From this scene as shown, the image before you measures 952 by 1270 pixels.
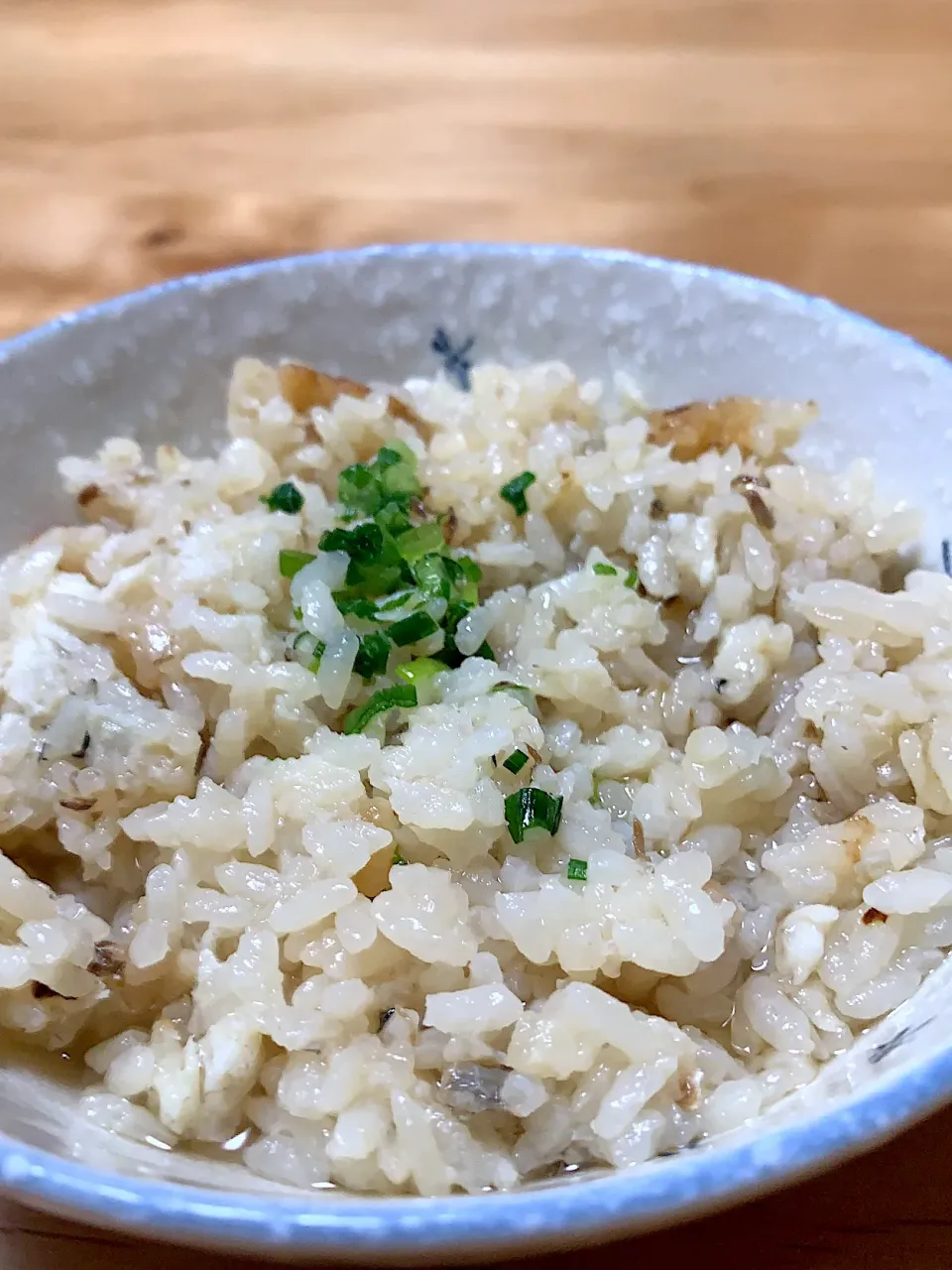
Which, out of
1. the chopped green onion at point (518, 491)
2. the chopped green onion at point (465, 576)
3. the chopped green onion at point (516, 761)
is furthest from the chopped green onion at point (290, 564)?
the chopped green onion at point (516, 761)

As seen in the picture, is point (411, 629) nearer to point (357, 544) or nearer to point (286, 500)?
point (357, 544)

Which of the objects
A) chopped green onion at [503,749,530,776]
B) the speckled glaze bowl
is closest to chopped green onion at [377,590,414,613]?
chopped green onion at [503,749,530,776]

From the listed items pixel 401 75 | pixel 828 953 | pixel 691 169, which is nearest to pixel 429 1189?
pixel 828 953

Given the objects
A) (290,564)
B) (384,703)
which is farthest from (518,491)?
(384,703)

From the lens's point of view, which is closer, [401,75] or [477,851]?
[477,851]

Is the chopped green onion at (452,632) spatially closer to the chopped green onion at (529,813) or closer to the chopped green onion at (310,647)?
the chopped green onion at (310,647)

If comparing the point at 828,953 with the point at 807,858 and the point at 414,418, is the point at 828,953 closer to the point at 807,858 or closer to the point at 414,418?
the point at 807,858

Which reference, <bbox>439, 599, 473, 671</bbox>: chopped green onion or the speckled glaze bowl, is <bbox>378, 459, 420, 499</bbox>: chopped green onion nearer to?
<bbox>439, 599, 473, 671</bbox>: chopped green onion
